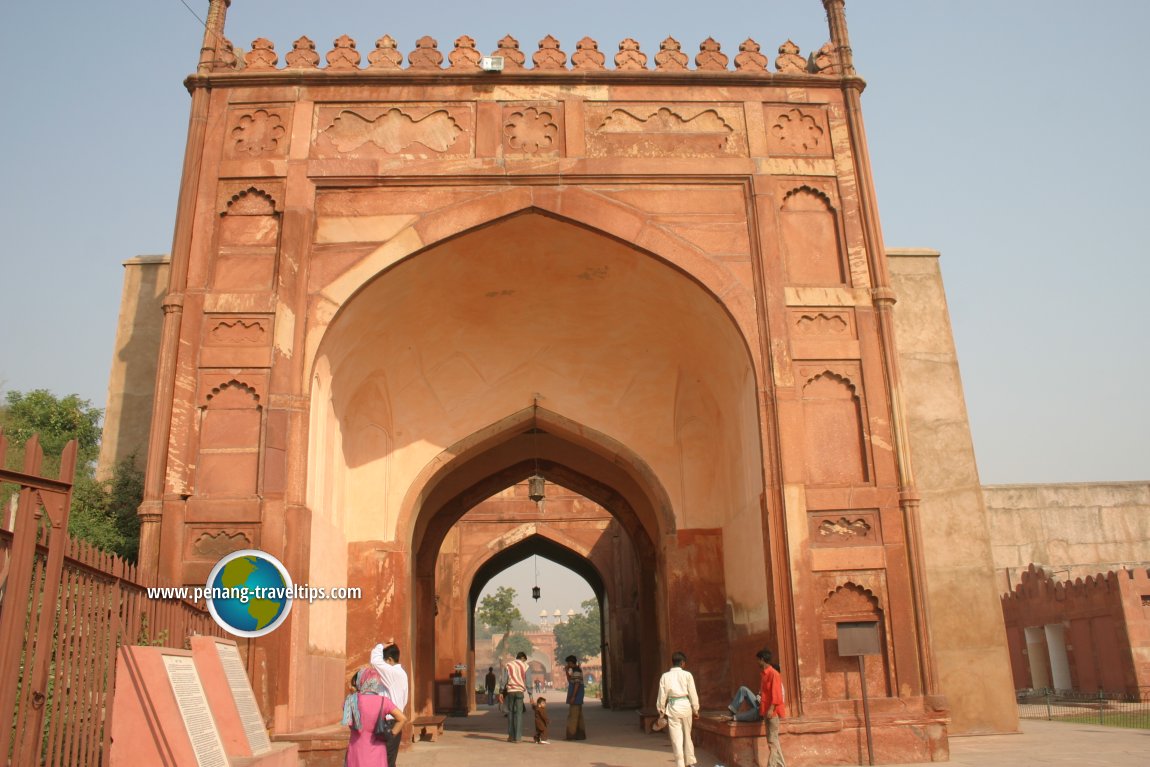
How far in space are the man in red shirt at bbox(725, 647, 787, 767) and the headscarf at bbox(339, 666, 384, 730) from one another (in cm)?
303

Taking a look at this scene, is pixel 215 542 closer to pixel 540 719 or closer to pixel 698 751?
pixel 698 751

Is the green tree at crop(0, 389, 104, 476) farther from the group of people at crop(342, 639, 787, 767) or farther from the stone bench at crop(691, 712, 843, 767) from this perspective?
the stone bench at crop(691, 712, 843, 767)

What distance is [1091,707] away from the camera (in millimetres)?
14641

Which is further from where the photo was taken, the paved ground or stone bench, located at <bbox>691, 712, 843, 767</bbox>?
stone bench, located at <bbox>691, 712, 843, 767</bbox>

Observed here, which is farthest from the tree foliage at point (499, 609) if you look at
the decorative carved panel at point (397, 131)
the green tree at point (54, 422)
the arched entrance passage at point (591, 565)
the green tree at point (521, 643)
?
the decorative carved panel at point (397, 131)

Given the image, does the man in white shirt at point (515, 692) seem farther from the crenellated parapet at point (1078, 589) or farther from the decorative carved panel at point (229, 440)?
the crenellated parapet at point (1078, 589)

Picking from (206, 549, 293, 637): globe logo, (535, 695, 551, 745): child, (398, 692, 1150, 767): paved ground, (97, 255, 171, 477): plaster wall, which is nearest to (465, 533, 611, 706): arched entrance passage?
(535, 695, 551, 745): child

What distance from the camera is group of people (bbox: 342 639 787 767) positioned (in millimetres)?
5520

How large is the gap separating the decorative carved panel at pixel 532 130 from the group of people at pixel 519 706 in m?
4.61

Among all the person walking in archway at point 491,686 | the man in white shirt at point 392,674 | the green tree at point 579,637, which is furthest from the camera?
the green tree at point 579,637

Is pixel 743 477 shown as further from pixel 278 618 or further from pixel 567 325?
pixel 278 618

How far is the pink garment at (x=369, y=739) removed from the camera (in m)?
5.50

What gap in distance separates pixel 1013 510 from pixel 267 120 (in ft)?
60.8

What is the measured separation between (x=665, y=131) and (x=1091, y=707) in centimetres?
1118
